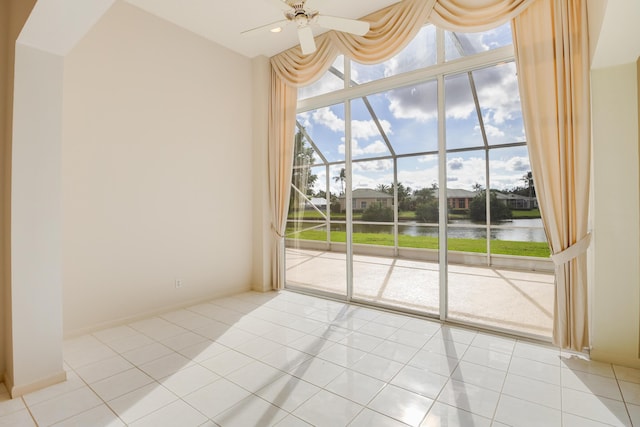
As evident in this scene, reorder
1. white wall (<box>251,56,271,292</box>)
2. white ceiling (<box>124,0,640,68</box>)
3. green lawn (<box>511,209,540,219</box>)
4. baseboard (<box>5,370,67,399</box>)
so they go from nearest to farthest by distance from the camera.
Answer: white ceiling (<box>124,0,640,68</box>) < baseboard (<box>5,370,67,399</box>) < green lawn (<box>511,209,540,219</box>) < white wall (<box>251,56,271,292</box>)

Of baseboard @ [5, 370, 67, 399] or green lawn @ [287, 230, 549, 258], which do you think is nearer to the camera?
baseboard @ [5, 370, 67, 399]

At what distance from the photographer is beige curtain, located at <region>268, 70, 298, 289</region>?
13.7 feet

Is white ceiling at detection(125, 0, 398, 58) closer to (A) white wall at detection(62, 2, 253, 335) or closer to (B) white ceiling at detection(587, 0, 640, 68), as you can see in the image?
(A) white wall at detection(62, 2, 253, 335)

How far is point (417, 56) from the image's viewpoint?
334cm

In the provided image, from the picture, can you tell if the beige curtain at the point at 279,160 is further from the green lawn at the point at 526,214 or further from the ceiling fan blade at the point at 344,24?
the green lawn at the point at 526,214

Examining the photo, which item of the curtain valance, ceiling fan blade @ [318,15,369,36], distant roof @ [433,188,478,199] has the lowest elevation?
distant roof @ [433,188,478,199]

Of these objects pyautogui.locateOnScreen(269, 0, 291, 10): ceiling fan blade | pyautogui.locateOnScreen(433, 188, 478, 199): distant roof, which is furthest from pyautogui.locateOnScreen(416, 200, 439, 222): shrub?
pyautogui.locateOnScreen(269, 0, 291, 10): ceiling fan blade

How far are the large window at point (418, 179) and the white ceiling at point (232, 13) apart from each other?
612 millimetres

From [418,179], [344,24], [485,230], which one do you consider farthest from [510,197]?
[344,24]

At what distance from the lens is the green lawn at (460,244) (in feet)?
9.85

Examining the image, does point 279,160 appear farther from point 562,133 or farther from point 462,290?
point 562,133

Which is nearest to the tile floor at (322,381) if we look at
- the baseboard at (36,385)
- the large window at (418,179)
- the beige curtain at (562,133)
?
the baseboard at (36,385)

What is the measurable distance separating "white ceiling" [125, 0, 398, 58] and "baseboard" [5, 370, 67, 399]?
3.15 m

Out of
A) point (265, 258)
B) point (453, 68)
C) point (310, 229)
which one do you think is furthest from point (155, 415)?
point (453, 68)
